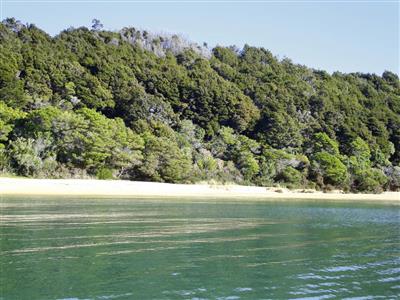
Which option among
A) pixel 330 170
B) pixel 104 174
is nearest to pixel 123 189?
pixel 104 174

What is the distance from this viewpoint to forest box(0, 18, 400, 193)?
45.2m

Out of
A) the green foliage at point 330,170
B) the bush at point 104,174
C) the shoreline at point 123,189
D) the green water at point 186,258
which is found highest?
the green foliage at point 330,170

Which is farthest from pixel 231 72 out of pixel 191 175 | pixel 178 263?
pixel 178 263

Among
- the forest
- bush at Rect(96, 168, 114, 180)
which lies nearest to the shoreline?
bush at Rect(96, 168, 114, 180)

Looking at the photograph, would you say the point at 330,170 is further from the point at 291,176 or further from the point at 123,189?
the point at 123,189

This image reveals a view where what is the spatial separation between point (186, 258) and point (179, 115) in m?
59.4

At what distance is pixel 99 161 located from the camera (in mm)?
45125

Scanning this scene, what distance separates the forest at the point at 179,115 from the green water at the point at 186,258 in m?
22.6

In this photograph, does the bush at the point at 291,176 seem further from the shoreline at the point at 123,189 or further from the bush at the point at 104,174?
the bush at the point at 104,174

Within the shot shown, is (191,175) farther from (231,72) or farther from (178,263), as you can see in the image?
(231,72)

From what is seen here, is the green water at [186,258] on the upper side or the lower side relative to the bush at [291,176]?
lower

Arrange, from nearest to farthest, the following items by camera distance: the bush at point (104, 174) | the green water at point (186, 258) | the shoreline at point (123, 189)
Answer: the green water at point (186, 258), the shoreline at point (123, 189), the bush at point (104, 174)

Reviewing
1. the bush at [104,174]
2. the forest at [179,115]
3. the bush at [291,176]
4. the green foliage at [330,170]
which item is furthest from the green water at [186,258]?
the green foliage at [330,170]

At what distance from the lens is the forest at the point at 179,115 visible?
45188 millimetres
